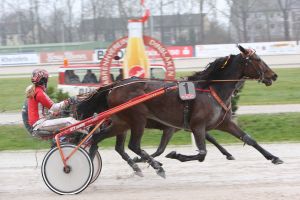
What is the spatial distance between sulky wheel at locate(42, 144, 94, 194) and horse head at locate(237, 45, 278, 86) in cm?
220

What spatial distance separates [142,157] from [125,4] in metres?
47.7

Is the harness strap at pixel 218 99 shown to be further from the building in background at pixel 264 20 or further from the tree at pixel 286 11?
the building in background at pixel 264 20

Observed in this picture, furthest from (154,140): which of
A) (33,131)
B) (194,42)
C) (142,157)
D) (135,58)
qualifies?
(194,42)

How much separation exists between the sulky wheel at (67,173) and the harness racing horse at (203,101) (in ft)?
2.54

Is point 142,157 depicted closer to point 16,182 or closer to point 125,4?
point 16,182

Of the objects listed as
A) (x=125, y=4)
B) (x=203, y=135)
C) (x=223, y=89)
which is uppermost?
(x=125, y=4)

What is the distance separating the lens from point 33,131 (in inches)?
257

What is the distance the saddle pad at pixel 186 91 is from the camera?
6.66 metres

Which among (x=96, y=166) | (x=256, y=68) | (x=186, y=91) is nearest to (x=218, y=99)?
(x=186, y=91)

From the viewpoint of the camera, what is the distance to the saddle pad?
21.9 ft

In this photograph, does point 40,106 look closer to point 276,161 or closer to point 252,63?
point 252,63

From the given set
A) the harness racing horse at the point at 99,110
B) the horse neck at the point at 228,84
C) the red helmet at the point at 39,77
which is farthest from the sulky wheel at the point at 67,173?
the horse neck at the point at 228,84

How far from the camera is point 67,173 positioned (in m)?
6.43

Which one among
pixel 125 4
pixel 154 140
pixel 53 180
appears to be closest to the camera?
pixel 53 180
